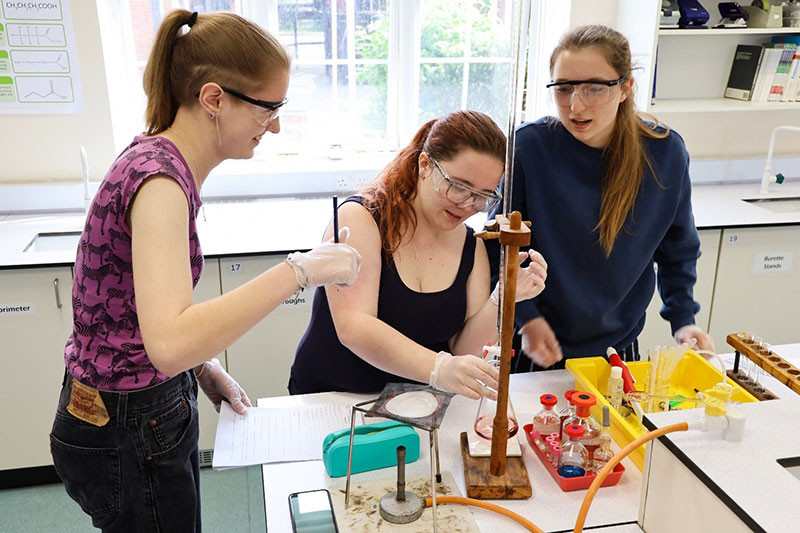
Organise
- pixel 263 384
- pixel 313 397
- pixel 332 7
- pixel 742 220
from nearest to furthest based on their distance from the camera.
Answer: pixel 313 397
pixel 263 384
pixel 742 220
pixel 332 7

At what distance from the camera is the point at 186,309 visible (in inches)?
41.9

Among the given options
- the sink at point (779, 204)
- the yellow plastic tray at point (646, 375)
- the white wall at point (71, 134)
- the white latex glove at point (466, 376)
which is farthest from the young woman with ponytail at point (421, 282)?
the sink at point (779, 204)

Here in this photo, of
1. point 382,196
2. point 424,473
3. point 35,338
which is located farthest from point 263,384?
→ point 424,473

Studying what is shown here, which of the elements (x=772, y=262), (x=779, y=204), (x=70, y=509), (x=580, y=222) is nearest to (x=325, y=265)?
(x=580, y=222)

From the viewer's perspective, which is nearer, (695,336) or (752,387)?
(752,387)

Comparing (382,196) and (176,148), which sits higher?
(176,148)

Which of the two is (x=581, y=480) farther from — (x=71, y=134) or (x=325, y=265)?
(x=71, y=134)

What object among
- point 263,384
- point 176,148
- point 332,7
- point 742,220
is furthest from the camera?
point 332,7

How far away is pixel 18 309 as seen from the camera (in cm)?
242

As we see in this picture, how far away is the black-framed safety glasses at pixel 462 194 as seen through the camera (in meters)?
1.48

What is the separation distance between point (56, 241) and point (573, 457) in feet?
7.63

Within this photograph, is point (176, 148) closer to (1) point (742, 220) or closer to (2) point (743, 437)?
(2) point (743, 437)

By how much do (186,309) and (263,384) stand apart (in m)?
1.66

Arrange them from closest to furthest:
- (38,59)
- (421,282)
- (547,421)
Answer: (547,421), (421,282), (38,59)
